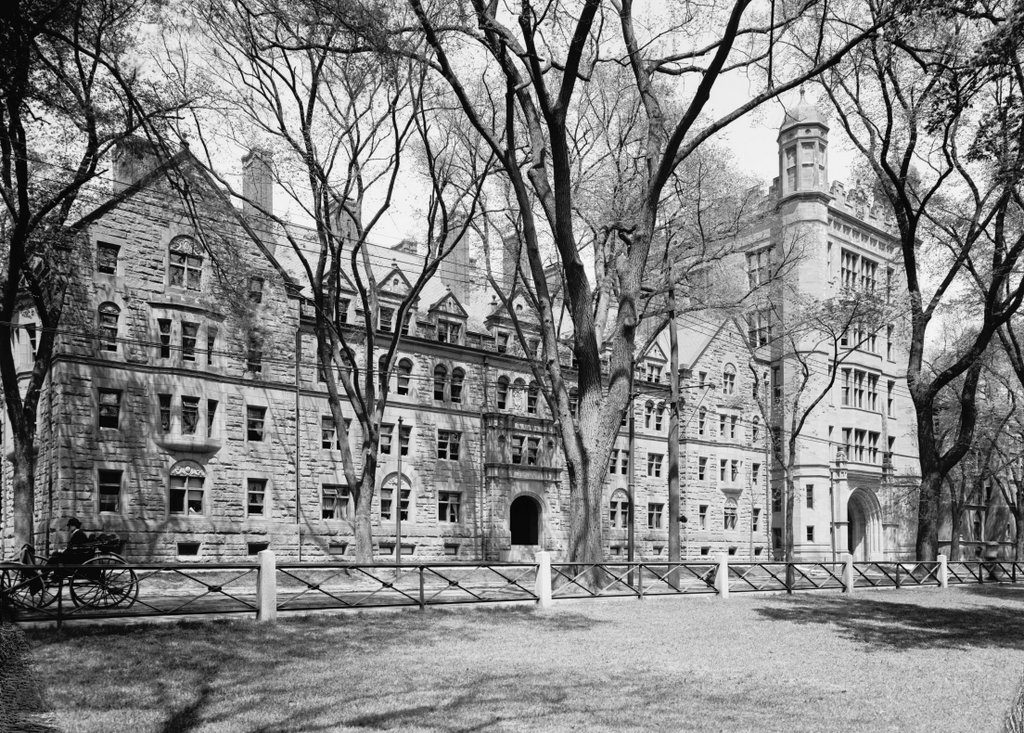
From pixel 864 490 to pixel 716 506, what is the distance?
434 inches

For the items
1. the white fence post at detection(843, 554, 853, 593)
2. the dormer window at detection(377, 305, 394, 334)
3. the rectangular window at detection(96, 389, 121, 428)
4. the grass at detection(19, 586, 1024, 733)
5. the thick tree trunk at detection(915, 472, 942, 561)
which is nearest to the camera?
the grass at detection(19, 586, 1024, 733)

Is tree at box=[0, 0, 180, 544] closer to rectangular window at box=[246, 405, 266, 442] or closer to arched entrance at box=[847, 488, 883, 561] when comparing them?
rectangular window at box=[246, 405, 266, 442]

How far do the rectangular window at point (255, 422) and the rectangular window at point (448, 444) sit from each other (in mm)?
8920

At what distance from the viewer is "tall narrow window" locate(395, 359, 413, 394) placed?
41.7 metres

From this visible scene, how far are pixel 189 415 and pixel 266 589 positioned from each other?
2124 cm

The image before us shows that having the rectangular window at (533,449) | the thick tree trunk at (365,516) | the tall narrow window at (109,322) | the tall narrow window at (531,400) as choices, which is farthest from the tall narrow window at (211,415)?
the tall narrow window at (531,400)

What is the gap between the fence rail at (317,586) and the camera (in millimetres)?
14898

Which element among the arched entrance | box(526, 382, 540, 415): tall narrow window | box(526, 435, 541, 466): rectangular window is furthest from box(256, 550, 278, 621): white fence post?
the arched entrance

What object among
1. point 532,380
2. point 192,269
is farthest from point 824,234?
point 192,269

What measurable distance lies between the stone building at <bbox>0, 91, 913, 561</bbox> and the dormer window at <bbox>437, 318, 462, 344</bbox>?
0.13 m

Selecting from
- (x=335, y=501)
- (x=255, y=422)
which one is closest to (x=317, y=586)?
(x=255, y=422)

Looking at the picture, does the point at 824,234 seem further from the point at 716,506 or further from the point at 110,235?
the point at 110,235

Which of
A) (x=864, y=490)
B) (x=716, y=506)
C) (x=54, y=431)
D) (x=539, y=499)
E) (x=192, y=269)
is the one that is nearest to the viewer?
(x=54, y=431)

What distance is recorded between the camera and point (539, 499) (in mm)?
45938
